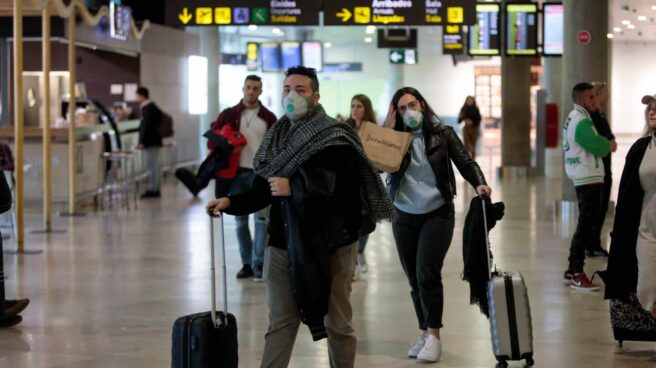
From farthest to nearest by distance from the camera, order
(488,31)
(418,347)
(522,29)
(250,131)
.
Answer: (488,31), (522,29), (250,131), (418,347)

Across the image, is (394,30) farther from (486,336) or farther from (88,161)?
(486,336)

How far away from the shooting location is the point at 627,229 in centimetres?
640

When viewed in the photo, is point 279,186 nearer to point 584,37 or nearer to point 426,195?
point 426,195

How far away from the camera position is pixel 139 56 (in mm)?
21609

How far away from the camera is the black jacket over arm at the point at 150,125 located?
1822 cm

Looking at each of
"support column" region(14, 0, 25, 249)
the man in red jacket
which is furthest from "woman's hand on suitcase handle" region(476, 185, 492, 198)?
"support column" region(14, 0, 25, 249)

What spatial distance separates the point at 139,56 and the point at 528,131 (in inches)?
304

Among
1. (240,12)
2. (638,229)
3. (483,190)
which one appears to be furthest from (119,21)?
(638,229)

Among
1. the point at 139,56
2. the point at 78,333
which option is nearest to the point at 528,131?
the point at 139,56

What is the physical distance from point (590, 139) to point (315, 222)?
4.67 metres

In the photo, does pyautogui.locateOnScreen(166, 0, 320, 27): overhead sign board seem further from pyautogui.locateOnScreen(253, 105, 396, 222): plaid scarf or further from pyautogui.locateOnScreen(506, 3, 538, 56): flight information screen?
pyautogui.locateOnScreen(253, 105, 396, 222): plaid scarf

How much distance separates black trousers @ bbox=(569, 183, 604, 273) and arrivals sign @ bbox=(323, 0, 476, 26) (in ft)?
23.1

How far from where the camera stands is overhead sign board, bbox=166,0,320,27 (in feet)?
51.8

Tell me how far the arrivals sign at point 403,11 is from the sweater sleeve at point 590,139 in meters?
7.01
